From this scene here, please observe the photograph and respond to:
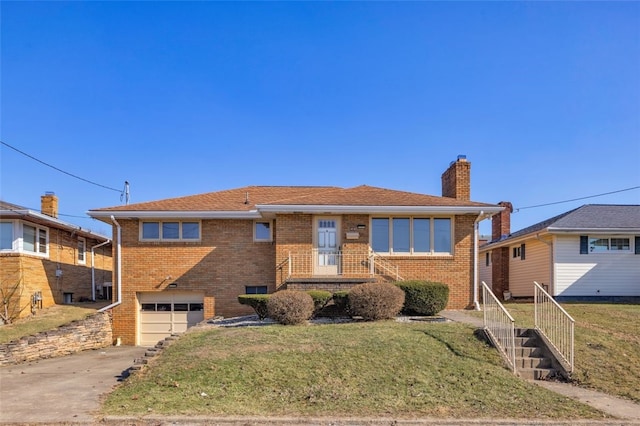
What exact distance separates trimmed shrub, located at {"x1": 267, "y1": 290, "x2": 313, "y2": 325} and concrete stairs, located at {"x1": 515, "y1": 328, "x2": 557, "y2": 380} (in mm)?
4965

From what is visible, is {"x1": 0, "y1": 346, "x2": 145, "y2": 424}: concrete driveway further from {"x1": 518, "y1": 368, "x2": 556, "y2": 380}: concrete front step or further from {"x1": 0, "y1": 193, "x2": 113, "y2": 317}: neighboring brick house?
{"x1": 518, "y1": 368, "x2": 556, "y2": 380}: concrete front step

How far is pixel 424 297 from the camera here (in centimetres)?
1283

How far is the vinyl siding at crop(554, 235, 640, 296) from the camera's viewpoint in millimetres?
17781

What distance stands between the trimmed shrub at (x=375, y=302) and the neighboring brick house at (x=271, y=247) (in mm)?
2716

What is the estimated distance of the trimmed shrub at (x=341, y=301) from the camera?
12859 millimetres

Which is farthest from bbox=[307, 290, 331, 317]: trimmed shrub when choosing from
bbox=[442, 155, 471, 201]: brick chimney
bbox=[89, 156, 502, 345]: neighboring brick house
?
bbox=[442, 155, 471, 201]: brick chimney

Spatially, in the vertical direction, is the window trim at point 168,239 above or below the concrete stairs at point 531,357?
above

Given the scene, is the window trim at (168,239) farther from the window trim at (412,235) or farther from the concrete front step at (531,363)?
the concrete front step at (531,363)

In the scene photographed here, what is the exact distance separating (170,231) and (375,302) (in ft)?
28.1

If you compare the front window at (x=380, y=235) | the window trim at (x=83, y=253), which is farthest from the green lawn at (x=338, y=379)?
the window trim at (x=83, y=253)

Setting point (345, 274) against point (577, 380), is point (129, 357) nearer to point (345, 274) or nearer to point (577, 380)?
point (345, 274)

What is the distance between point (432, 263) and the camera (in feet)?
50.7

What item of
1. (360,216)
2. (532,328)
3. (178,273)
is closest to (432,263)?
(360,216)

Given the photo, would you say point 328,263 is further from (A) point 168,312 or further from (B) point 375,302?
(A) point 168,312
